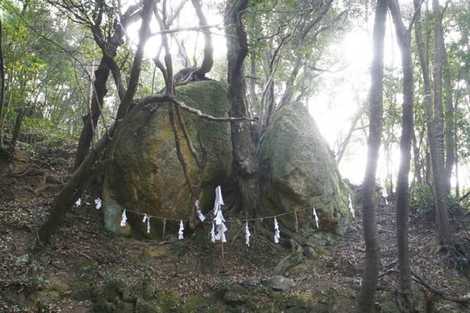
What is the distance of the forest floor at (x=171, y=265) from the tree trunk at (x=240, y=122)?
56.0 inches

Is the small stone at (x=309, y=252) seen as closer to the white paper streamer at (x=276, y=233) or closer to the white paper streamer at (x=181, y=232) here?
the white paper streamer at (x=276, y=233)

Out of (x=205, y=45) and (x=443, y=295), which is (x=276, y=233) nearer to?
(x=443, y=295)

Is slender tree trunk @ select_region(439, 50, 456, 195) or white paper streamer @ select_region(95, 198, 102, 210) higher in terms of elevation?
slender tree trunk @ select_region(439, 50, 456, 195)

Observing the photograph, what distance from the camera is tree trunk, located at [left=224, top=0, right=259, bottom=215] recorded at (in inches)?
392

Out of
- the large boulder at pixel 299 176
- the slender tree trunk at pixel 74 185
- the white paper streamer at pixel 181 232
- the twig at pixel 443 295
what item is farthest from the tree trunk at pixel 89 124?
the twig at pixel 443 295

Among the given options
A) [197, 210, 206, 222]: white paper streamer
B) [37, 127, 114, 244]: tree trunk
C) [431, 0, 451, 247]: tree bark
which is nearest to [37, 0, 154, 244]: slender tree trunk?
[37, 127, 114, 244]: tree trunk

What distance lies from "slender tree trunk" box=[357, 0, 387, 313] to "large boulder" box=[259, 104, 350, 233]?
12.5 ft

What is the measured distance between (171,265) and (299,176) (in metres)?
4.13

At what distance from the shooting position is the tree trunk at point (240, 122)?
996cm

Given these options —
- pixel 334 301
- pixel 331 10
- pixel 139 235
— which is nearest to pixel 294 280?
pixel 334 301

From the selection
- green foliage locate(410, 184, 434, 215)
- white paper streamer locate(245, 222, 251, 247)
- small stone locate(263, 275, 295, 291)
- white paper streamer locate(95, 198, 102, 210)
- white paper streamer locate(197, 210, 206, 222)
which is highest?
green foliage locate(410, 184, 434, 215)

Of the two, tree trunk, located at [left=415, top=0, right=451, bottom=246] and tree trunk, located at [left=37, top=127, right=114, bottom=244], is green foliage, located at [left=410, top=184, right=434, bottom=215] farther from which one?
tree trunk, located at [left=37, top=127, right=114, bottom=244]

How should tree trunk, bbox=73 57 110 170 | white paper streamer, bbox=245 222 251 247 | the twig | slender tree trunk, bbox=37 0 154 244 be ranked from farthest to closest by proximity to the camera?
tree trunk, bbox=73 57 110 170 < white paper streamer, bbox=245 222 251 247 < slender tree trunk, bbox=37 0 154 244 < the twig

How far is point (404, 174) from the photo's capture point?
675cm
